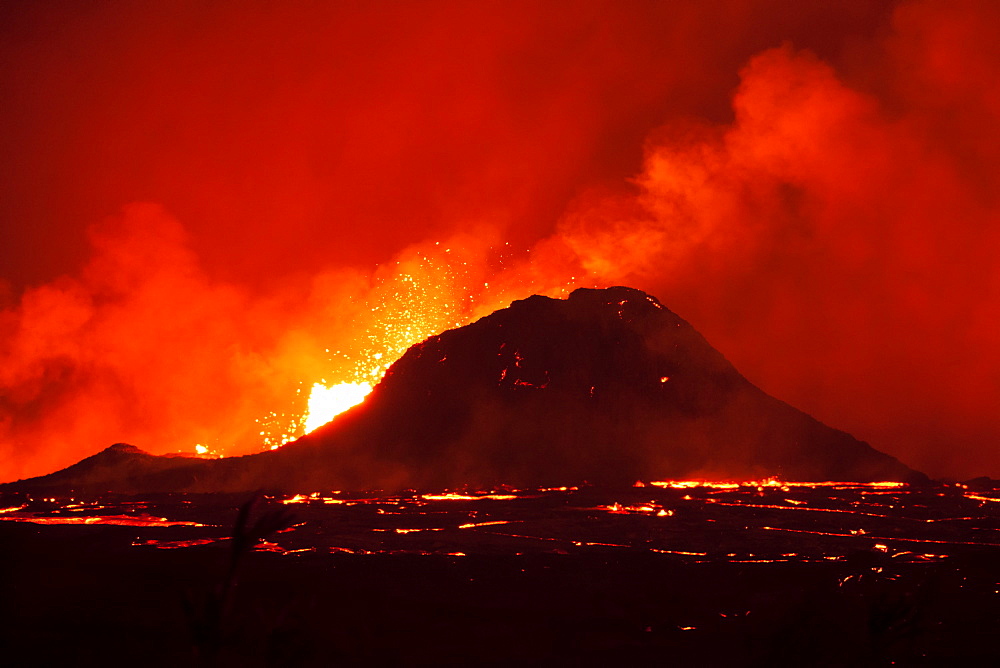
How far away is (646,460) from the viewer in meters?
188

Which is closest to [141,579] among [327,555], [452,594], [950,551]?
[327,555]

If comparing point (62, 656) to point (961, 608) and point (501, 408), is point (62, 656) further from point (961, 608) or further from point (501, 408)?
point (501, 408)

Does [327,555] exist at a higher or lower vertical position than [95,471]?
lower

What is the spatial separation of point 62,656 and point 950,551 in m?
67.2

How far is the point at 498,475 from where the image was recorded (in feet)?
572

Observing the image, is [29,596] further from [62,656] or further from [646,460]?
[646,460]

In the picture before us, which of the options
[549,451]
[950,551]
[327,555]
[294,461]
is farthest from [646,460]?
[327,555]

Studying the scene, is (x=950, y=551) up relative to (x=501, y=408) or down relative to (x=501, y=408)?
down

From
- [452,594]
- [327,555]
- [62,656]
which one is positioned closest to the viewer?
[62,656]

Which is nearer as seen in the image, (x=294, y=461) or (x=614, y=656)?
(x=614, y=656)

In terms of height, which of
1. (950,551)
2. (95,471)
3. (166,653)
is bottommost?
(950,551)

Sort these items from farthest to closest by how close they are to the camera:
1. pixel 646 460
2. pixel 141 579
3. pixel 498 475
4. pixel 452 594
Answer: pixel 646 460
pixel 498 475
pixel 141 579
pixel 452 594

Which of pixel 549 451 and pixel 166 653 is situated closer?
pixel 166 653

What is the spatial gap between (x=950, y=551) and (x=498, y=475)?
112 metres
